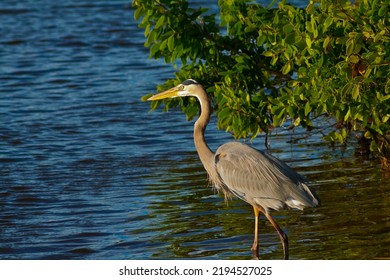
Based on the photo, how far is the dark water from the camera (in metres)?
7.96

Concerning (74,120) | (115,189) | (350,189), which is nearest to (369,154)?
(350,189)

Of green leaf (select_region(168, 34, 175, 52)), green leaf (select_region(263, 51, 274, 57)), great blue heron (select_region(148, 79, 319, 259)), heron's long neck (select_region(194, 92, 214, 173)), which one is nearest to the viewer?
great blue heron (select_region(148, 79, 319, 259))

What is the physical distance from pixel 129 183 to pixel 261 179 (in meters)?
2.69

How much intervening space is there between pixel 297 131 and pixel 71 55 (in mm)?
7396

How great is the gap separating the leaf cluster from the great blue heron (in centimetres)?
59

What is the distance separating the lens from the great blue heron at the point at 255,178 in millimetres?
7688

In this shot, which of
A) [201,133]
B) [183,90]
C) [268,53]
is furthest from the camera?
[268,53]

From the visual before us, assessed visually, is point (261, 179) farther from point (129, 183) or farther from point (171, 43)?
point (129, 183)

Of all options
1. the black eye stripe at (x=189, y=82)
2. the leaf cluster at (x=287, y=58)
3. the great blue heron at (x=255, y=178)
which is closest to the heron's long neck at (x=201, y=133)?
the great blue heron at (x=255, y=178)

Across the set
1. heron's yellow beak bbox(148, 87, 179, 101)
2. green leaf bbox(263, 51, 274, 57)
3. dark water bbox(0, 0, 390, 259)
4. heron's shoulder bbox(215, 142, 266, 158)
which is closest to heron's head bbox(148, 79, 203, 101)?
heron's yellow beak bbox(148, 87, 179, 101)

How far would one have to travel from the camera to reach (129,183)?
10.2 m

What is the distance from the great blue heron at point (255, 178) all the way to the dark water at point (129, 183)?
33 cm

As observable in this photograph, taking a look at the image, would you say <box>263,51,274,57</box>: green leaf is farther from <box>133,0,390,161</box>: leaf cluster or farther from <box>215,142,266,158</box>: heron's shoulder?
<box>215,142,266,158</box>: heron's shoulder

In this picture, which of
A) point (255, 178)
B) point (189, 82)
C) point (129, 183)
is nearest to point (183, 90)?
point (189, 82)
